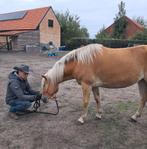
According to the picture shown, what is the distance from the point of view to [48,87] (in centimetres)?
465

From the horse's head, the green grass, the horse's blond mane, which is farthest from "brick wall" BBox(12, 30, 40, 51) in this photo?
the horse's blond mane

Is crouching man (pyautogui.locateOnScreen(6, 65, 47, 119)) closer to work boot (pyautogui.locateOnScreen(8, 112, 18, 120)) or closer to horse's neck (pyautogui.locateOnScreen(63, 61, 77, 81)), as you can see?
work boot (pyautogui.locateOnScreen(8, 112, 18, 120))

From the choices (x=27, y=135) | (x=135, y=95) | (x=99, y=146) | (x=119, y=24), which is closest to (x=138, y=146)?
(x=99, y=146)

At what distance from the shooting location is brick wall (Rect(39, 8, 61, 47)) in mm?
34469

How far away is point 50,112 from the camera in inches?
206

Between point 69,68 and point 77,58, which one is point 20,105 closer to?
point 69,68

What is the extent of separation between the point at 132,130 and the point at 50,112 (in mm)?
1827

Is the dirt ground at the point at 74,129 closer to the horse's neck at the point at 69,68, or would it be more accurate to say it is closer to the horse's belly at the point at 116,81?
the horse's belly at the point at 116,81

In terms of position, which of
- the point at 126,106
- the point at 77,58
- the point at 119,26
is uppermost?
the point at 119,26

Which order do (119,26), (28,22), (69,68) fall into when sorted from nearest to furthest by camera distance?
(69,68) → (28,22) → (119,26)

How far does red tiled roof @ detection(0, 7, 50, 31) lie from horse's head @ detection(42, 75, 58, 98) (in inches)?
1180

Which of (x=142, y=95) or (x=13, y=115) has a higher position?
(x=142, y=95)

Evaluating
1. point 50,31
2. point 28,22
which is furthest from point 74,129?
point 50,31

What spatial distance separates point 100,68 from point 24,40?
1125 inches
